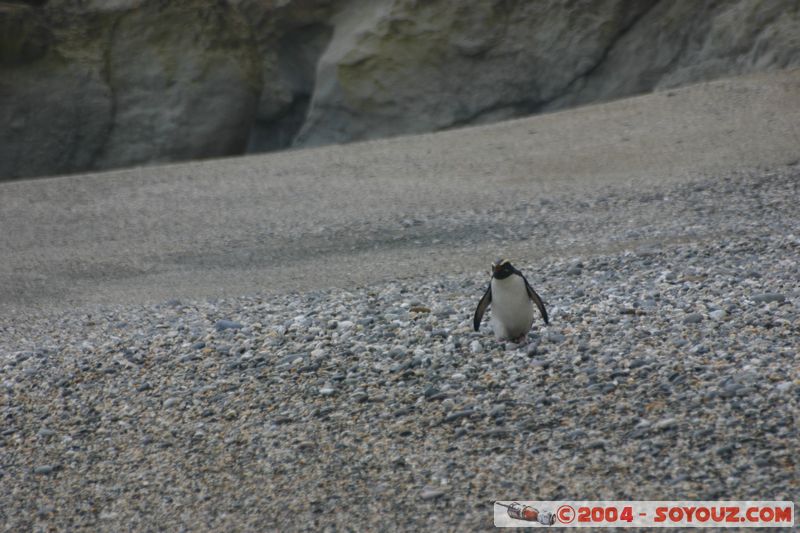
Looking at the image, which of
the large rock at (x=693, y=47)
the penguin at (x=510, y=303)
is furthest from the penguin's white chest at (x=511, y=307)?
the large rock at (x=693, y=47)

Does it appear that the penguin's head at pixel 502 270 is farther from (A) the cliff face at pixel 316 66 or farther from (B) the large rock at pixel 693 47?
(A) the cliff face at pixel 316 66

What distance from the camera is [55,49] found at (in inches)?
508

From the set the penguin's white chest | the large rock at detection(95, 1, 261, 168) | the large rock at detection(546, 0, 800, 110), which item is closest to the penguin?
the penguin's white chest

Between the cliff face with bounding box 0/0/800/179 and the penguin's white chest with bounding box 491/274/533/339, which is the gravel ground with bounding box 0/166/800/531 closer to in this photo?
the penguin's white chest with bounding box 491/274/533/339

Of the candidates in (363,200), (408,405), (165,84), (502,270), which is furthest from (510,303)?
(165,84)

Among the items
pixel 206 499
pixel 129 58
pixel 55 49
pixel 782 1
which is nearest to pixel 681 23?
pixel 782 1

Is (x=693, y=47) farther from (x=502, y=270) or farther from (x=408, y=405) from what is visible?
(x=408, y=405)

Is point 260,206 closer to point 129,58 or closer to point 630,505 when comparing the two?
point 129,58

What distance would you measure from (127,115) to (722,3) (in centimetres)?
799

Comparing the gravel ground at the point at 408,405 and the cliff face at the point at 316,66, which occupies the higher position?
the cliff face at the point at 316,66

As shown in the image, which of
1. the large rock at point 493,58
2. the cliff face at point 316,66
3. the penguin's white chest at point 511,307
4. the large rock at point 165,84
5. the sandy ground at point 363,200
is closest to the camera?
the penguin's white chest at point 511,307

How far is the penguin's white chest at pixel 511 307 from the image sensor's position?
4.28m

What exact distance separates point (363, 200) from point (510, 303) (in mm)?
4739

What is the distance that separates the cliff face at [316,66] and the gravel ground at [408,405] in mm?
7224
